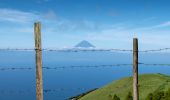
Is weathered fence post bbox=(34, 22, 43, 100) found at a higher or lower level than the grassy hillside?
higher

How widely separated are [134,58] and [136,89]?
1767 millimetres

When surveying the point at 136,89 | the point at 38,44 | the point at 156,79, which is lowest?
the point at 156,79

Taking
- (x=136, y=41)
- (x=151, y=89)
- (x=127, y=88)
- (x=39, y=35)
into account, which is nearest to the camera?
(x=39, y=35)

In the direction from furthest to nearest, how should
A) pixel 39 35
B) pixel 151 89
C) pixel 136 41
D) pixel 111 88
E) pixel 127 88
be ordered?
1. pixel 111 88
2. pixel 127 88
3. pixel 151 89
4. pixel 136 41
5. pixel 39 35

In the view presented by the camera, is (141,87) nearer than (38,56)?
No

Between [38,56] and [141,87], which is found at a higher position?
[38,56]

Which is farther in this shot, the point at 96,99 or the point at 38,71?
the point at 96,99

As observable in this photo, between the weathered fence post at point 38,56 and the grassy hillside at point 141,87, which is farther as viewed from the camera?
the grassy hillside at point 141,87

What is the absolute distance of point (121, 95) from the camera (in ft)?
423

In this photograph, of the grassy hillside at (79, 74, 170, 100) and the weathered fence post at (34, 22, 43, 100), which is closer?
the weathered fence post at (34, 22, 43, 100)

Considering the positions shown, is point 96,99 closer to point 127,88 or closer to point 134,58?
point 127,88

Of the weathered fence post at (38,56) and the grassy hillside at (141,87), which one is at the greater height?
the weathered fence post at (38,56)

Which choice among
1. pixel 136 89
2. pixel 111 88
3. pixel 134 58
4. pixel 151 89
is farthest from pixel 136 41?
pixel 111 88

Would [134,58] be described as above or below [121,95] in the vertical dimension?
above
